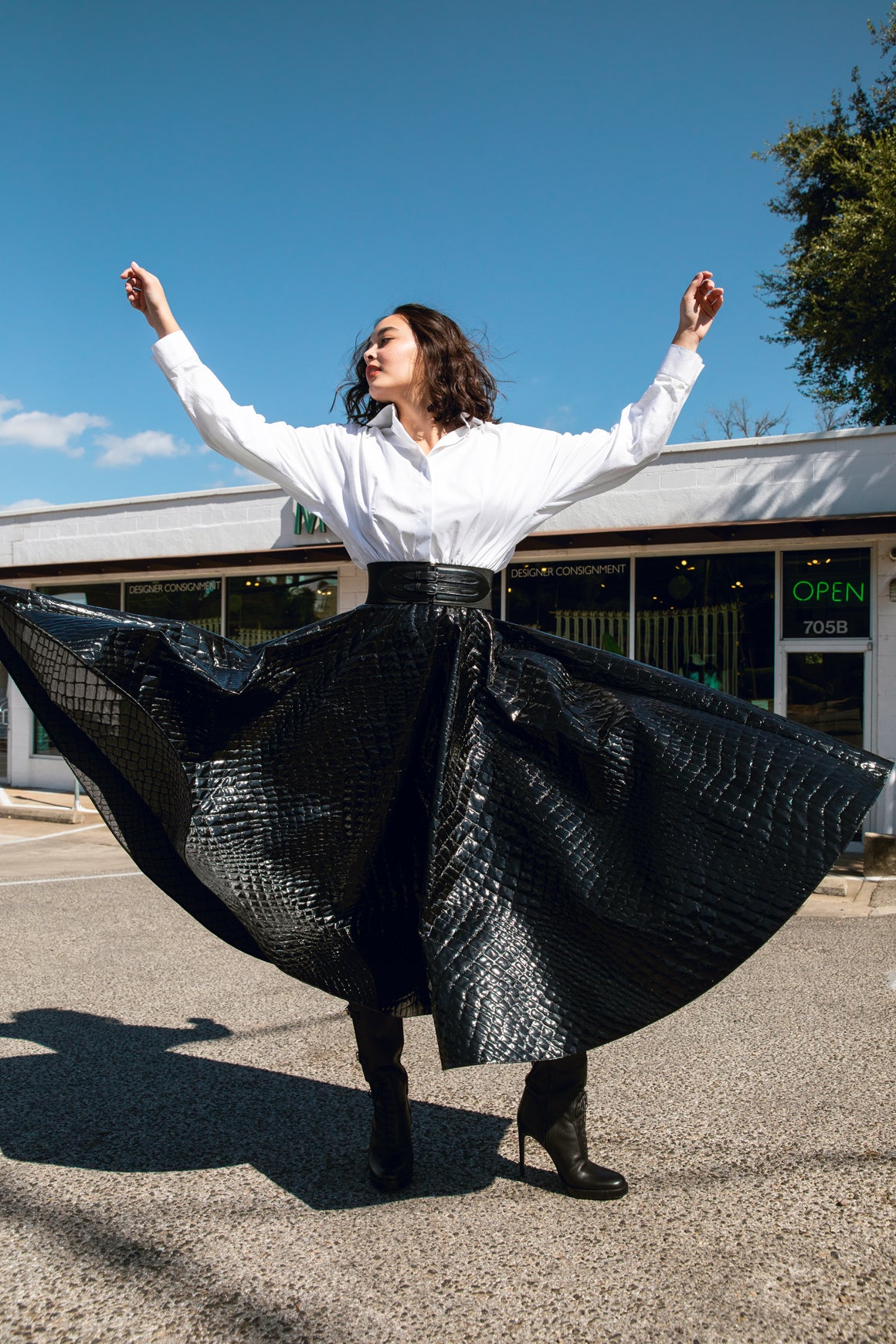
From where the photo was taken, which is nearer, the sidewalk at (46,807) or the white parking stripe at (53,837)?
the white parking stripe at (53,837)

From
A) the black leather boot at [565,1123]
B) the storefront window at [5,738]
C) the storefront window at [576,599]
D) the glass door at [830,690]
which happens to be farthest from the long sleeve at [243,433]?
the storefront window at [5,738]

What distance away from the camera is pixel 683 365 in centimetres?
250

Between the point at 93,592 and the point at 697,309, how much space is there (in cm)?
1476

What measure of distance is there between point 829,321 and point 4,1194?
62.4 feet

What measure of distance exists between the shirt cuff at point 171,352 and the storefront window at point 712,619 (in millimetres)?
9014

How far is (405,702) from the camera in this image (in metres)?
2.16

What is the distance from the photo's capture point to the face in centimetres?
258

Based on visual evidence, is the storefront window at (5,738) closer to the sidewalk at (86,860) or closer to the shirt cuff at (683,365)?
the sidewalk at (86,860)

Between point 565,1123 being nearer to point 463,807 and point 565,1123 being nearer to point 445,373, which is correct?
point 463,807

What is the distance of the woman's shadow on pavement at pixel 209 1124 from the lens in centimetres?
255

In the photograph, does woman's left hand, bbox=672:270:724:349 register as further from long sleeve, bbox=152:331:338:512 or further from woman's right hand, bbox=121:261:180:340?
woman's right hand, bbox=121:261:180:340

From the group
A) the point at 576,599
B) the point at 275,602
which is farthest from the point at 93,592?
the point at 576,599

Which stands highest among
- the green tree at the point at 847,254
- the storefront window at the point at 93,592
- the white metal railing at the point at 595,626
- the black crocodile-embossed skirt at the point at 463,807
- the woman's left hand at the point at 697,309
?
the green tree at the point at 847,254

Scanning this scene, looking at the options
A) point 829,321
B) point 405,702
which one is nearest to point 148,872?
point 405,702
